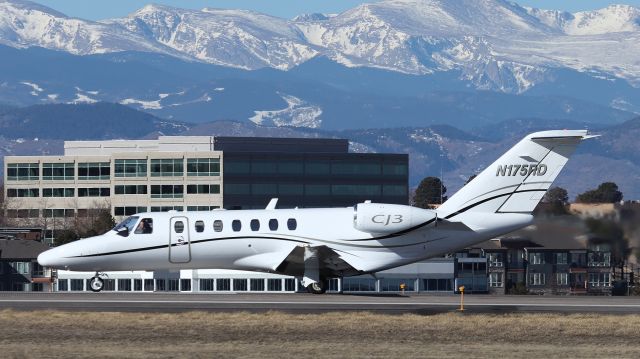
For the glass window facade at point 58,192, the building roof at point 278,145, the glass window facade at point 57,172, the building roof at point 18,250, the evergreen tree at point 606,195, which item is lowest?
the building roof at point 18,250

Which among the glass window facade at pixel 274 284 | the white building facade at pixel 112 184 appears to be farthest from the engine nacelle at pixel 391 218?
the white building facade at pixel 112 184

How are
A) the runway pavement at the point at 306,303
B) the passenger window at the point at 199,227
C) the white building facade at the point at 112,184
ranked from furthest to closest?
the white building facade at the point at 112,184, the passenger window at the point at 199,227, the runway pavement at the point at 306,303

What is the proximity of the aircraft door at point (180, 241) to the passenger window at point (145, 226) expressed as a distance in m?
0.79

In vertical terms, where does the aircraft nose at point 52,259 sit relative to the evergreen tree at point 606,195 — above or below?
below

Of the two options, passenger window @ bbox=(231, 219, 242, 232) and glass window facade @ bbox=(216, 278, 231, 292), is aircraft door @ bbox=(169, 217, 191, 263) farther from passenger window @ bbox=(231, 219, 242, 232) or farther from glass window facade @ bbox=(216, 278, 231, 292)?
glass window facade @ bbox=(216, 278, 231, 292)

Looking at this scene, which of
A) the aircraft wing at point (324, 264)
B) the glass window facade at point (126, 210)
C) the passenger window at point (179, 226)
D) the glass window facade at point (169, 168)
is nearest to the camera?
the aircraft wing at point (324, 264)

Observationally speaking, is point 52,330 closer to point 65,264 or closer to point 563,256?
point 65,264

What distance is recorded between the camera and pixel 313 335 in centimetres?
3969

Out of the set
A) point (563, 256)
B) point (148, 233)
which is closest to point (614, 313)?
point (148, 233)

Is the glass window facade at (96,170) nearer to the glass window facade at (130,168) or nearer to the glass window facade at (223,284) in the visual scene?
the glass window facade at (130,168)

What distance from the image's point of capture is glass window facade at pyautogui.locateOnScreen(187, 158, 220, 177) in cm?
15750

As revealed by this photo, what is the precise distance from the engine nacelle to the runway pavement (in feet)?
7.82

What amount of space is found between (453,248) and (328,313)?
8.70 m

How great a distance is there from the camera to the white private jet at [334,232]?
51.4 metres
